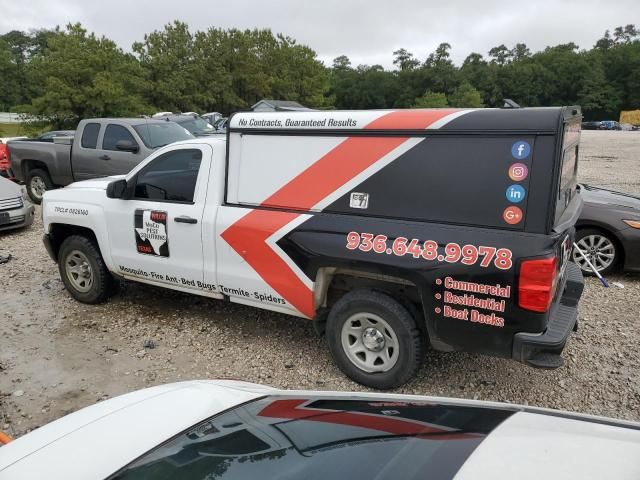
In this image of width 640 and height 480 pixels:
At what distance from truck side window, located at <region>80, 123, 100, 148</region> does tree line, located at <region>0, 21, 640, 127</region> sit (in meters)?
12.4

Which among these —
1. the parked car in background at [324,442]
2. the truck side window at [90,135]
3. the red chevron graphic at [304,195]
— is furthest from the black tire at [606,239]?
the truck side window at [90,135]

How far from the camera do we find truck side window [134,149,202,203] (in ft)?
14.8

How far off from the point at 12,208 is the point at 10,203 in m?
0.10

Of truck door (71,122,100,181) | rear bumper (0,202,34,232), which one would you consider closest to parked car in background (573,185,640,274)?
truck door (71,122,100,181)

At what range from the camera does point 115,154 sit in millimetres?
9719

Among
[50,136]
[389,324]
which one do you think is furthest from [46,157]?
[389,324]

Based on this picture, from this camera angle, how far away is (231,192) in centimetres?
421

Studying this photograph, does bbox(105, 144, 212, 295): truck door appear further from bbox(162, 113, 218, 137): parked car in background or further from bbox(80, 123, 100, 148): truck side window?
bbox(162, 113, 218, 137): parked car in background

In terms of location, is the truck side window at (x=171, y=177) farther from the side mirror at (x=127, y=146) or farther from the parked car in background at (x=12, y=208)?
the parked car in background at (x=12, y=208)

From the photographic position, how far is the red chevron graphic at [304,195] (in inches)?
Answer: 136

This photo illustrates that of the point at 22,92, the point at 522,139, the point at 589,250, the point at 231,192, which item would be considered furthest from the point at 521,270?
the point at 22,92

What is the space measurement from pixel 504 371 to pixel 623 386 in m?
0.86

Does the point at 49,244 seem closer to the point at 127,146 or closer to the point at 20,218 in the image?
the point at 127,146

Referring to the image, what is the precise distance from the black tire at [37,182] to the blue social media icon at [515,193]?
10636 millimetres
